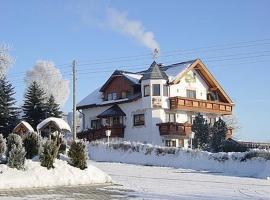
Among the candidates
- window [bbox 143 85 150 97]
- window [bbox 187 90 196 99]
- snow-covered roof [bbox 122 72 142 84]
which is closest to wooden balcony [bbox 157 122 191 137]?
window [bbox 143 85 150 97]

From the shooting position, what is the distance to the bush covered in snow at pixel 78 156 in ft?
68.4

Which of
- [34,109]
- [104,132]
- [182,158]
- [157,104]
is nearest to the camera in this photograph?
[182,158]

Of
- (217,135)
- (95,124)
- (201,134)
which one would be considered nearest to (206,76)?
(217,135)

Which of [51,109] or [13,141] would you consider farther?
[51,109]

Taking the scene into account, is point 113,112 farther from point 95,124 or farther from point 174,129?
point 174,129

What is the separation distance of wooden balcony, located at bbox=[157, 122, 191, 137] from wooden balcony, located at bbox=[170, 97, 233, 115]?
1818 millimetres

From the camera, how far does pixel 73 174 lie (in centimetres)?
1970

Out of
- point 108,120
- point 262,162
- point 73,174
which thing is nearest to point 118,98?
point 108,120

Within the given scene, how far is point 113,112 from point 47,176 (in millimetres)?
34096

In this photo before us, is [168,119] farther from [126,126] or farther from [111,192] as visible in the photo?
[111,192]

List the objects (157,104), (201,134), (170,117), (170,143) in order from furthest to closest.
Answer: (170,117) < (170,143) < (157,104) < (201,134)

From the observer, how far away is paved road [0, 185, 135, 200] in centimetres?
1580

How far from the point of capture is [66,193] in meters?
17.0

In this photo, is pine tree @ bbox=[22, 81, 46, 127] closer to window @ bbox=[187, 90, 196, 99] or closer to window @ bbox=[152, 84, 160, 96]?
window @ bbox=[152, 84, 160, 96]
